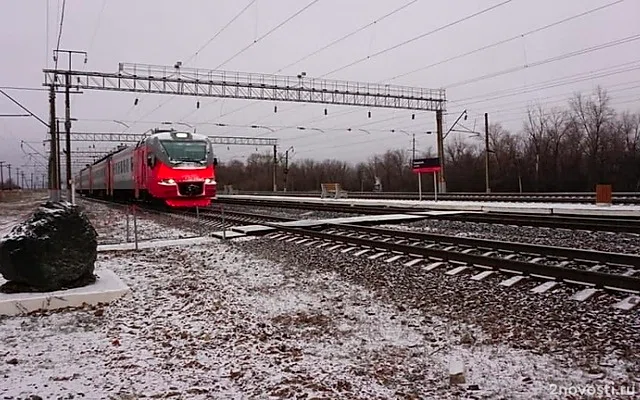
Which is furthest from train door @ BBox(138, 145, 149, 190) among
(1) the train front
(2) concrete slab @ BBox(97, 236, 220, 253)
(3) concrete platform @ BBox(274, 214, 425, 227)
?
(2) concrete slab @ BBox(97, 236, 220, 253)

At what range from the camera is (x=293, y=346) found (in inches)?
215

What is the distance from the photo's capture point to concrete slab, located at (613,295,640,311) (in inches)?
253

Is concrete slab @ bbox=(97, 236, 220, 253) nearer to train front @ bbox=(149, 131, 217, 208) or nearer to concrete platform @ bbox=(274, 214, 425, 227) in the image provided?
concrete platform @ bbox=(274, 214, 425, 227)

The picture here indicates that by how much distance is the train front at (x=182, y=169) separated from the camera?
23.9 metres

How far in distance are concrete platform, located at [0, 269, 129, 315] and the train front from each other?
15.9 meters

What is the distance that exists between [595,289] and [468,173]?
190ft

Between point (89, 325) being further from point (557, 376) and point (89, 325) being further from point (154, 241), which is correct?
A: point (154, 241)

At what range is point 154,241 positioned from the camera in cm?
1473

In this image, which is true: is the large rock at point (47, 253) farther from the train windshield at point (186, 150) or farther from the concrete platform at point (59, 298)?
the train windshield at point (186, 150)

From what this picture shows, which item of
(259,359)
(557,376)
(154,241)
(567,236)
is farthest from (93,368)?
(567,236)

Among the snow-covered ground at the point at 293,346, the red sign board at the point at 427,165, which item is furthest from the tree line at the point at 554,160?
the snow-covered ground at the point at 293,346

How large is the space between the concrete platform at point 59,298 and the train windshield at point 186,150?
55.9 feet

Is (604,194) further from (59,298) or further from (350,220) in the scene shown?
(59,298)

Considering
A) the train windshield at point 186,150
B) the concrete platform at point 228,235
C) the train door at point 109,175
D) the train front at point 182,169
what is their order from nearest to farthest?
1. the concrete platform at point 228,235
2. the train front at point 182,169
3. the train windshield at point 186,150
4. the train door at point 109,175
